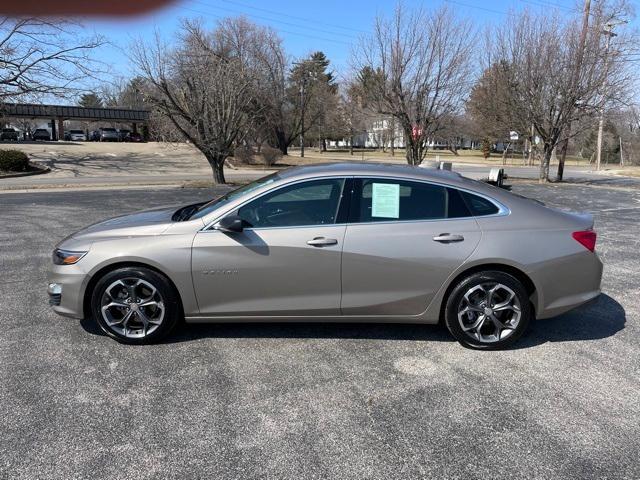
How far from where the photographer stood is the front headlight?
4035 mm

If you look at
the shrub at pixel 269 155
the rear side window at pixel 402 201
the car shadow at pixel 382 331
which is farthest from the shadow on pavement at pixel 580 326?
the shrub at pixel 269 155

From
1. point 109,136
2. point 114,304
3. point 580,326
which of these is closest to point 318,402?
point 114,304

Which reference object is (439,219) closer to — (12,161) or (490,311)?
(490,311)

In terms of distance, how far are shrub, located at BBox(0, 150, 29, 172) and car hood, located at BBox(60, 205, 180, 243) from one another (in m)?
30.1

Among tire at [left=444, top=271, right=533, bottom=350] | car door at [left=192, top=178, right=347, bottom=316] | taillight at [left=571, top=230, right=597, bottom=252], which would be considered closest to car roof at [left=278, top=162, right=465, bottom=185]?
car door at [left=192, top=178, right=347, bottom=316]

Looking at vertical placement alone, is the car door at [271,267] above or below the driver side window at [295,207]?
below

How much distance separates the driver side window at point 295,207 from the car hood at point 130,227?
0.72 m

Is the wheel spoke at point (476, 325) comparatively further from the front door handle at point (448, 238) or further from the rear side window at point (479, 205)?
the rear side window at point (479, 205)

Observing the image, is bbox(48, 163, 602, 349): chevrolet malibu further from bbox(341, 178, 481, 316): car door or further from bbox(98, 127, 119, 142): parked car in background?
bbox(98, 127, 119, 142): parked car in background

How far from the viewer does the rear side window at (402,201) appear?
4.05 metres

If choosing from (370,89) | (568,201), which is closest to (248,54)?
(370,89)

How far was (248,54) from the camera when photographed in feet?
139

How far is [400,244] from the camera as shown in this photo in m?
3.94

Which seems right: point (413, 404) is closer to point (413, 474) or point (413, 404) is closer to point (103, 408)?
point (413, 474)
